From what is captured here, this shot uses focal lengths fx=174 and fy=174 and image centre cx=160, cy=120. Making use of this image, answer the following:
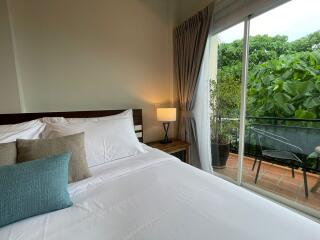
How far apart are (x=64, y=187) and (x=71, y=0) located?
194cm

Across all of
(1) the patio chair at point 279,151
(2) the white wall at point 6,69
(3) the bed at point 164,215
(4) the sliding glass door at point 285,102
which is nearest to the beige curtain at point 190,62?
(4) the sliding glass door at point 285,102

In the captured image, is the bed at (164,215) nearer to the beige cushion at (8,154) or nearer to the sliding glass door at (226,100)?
the beige cushion at (8,154)

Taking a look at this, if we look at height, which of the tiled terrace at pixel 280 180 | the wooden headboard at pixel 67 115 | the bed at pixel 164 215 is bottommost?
the tiled terrace at pixel 280 180

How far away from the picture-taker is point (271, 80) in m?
1.91

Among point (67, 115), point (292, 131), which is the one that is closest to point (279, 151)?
point (292, 131)

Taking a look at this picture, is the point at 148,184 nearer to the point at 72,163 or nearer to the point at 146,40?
the point at 72,163

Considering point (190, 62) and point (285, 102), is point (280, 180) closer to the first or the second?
point (285, 102)

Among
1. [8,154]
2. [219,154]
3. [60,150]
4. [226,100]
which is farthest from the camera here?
[219,154]

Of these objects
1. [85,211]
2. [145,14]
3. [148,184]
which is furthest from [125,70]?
[85,211]

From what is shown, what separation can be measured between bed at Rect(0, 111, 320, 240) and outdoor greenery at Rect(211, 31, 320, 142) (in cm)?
125

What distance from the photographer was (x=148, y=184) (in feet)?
3.87

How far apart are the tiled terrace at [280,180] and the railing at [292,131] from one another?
0.15 m

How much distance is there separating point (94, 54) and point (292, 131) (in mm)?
2367

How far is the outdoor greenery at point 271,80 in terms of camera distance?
5.34ft
